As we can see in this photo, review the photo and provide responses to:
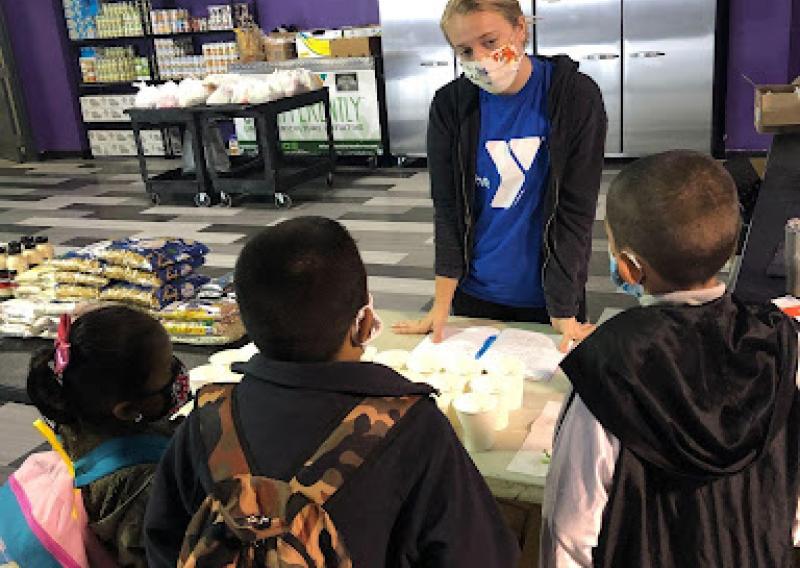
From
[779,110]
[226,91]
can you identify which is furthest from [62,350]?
[226,91]

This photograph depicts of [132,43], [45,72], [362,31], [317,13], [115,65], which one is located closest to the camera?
[362,31]

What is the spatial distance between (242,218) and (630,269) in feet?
17.3

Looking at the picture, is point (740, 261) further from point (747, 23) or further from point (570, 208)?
point (747, 23)

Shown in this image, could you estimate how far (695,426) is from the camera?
1.12m

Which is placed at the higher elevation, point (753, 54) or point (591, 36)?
point (591, 36)

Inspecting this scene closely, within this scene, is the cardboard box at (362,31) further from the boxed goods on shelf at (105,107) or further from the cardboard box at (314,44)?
the boxed goods on shelf at (105,107)

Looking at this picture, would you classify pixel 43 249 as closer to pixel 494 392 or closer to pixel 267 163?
pixel 494 392

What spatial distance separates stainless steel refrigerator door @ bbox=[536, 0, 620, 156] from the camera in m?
6.59

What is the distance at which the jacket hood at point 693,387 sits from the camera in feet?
3.69

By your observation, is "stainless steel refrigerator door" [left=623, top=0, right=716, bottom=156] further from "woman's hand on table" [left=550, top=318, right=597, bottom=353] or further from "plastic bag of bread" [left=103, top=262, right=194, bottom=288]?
"woman's hand on table" [left=550, top=318, right=597, bottom=353]

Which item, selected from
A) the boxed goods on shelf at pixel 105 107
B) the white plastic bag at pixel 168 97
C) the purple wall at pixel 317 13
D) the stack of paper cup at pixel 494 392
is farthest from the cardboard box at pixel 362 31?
the stack of paper cup at pixel 494 392

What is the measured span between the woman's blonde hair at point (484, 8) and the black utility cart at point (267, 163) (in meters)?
4.33

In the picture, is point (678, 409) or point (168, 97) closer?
point (678, 409)

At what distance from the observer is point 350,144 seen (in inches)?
305
